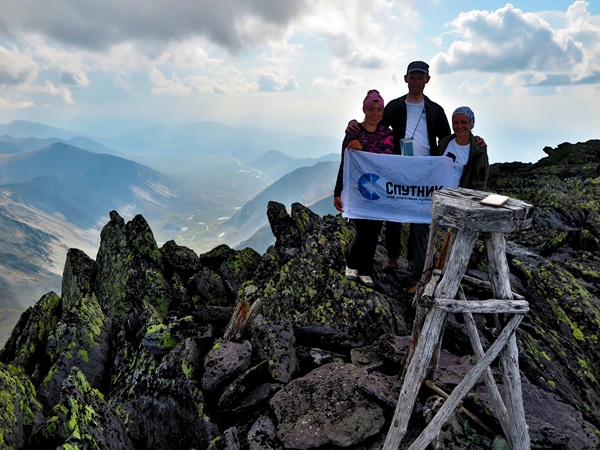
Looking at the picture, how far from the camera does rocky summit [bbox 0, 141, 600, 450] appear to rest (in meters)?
7.87

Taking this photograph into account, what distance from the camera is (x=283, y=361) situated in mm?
10180

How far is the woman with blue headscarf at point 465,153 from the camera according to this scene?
1059 cm

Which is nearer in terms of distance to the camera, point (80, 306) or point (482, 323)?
point (482, 323)

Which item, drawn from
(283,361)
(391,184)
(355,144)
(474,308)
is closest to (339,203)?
(391,184)

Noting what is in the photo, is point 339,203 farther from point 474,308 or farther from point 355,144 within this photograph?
point 474,308

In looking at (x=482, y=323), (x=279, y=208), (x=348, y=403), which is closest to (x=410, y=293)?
(x=482, y=323)

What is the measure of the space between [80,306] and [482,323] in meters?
14.0

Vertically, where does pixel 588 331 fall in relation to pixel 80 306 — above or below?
above

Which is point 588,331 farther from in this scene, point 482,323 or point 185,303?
point 185,303

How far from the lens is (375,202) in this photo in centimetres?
1238

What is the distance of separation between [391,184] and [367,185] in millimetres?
769

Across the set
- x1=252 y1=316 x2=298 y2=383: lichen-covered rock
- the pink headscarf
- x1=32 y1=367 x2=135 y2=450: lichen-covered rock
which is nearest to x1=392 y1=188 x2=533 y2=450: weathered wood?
x1=252 y1=316 x2=298 y2=383: lichen-covered rock

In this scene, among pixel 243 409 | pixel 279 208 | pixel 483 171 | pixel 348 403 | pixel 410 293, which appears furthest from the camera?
pixel 279 208

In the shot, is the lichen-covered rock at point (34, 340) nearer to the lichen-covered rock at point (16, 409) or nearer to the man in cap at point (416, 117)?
the lichen-covered rock at point (16, 409)
